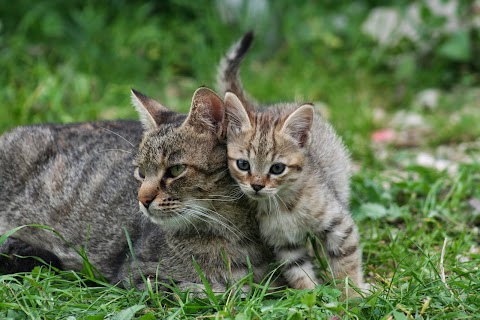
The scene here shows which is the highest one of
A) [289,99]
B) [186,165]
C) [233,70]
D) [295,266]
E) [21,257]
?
[233,70]

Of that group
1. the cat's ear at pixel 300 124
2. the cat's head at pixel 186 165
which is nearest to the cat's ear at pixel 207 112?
the cat's head at pixel 186 165

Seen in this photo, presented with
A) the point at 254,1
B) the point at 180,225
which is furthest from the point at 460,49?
the point at 180,225

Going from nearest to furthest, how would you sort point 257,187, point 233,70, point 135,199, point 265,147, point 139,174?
point 257,187 < point 265,147 < point 139,174 < point 135,199 < point 233,70

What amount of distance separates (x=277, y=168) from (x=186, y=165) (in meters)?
0.48

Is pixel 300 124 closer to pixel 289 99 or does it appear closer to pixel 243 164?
pixel 243 164

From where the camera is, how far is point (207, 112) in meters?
3.93

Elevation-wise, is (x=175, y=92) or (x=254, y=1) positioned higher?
(x=254, y=1)

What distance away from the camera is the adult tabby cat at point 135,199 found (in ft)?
12.7

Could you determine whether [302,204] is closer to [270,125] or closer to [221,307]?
[270,125]

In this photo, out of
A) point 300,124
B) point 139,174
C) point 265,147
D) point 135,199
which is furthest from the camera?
point 135,199

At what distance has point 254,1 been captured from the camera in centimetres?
877

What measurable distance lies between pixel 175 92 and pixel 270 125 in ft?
14.5

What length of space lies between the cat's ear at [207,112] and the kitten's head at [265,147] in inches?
1.8

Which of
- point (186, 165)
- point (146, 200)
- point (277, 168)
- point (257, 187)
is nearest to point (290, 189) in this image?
point (277, 168)
